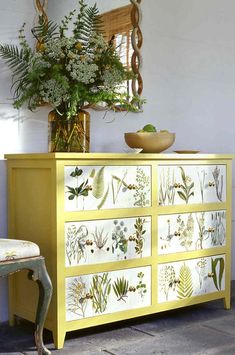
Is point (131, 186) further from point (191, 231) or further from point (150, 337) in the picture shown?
point (150, 337)

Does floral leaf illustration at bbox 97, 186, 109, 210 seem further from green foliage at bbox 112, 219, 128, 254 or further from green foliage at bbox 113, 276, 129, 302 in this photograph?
green foliage at bbox 113, 276, 129, 302

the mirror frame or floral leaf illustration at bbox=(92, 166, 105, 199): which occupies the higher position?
the mirror frame

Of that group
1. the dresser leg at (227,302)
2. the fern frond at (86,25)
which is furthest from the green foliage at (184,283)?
the fern frond at (86,25)

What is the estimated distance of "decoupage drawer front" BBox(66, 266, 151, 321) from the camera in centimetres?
257

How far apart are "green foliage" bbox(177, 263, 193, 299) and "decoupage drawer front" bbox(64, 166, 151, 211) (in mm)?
429

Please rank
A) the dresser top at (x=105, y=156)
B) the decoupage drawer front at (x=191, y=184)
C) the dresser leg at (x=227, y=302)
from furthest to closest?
the dresser leg at (x=227, y=302), the decoupage drawer front at (x=191, y=184), the dresser top at (x=105, y=156)

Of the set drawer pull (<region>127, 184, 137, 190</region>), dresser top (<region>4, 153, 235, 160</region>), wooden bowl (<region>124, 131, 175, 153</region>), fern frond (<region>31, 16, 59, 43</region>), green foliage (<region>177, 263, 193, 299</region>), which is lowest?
green foliage (<region>177, 263, 193, 299</region>)

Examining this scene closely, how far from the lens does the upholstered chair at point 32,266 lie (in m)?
2.29

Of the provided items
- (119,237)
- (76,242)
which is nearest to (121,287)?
(119,237)

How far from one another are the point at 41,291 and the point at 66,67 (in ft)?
3.46

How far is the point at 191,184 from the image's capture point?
3.00m

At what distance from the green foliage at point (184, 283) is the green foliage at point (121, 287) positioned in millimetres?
347

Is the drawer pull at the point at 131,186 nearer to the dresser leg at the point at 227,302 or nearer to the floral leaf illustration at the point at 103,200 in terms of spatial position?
the floral leaf illustration at the point at 103,200

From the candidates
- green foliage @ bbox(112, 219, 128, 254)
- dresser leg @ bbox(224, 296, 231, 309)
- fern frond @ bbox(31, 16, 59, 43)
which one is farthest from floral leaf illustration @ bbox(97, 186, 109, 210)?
dresser leg @ bbox(224, 296, 231, 309)
